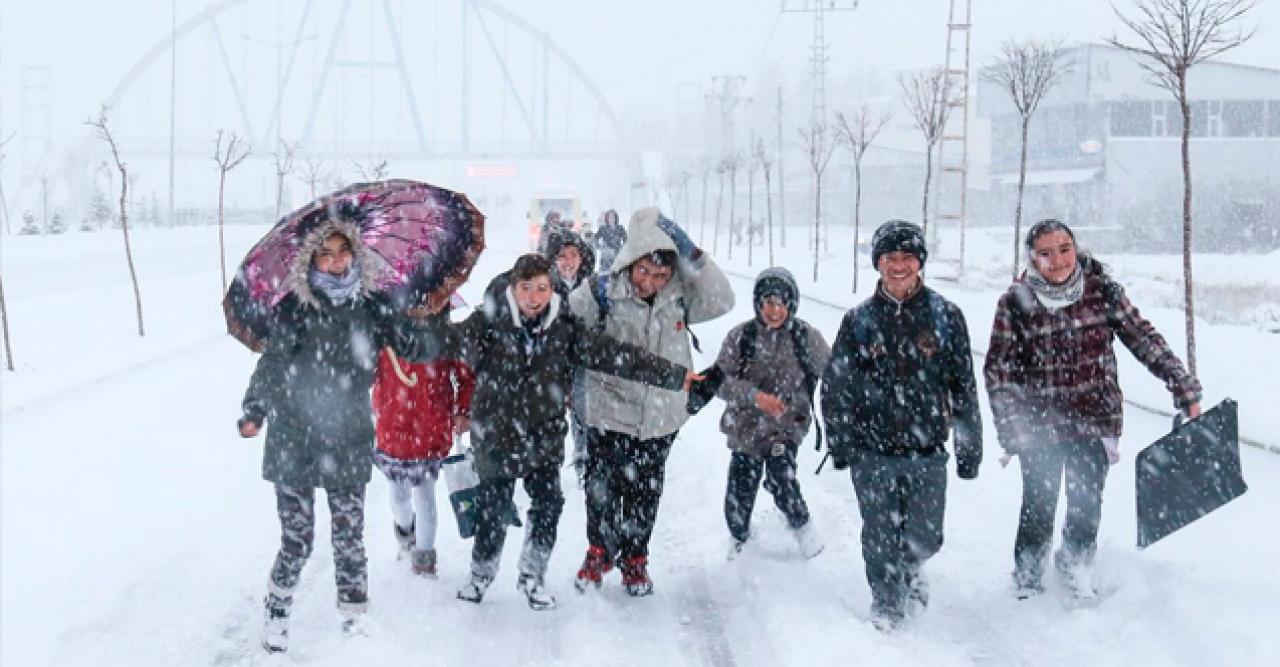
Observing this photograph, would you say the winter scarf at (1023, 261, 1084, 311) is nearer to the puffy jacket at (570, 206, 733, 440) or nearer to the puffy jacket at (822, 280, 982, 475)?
the puffy jacket at (822, 280, 982, 475)

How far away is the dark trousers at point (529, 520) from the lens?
4.54 metres

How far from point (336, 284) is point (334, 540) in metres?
1.01

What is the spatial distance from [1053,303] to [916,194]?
64.3m

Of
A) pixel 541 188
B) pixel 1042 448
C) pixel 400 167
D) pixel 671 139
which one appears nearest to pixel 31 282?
pixel 541 188

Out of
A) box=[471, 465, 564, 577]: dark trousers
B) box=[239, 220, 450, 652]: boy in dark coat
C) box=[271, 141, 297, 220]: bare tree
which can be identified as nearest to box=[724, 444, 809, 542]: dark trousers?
box=[471, 465, 564, 577]: dark trousers

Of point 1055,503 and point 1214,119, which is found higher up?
point 1214,119

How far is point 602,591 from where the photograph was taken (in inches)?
189

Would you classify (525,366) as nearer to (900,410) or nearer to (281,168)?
(900,410)

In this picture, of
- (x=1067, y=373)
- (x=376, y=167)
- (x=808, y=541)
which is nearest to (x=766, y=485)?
(x=808, y=541)

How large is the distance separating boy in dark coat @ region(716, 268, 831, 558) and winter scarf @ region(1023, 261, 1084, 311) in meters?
0.99

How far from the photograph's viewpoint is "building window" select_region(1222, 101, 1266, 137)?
142 ft

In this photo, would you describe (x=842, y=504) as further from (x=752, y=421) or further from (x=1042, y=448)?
(x=1042, y=448)

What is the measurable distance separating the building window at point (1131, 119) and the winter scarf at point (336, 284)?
45369mm

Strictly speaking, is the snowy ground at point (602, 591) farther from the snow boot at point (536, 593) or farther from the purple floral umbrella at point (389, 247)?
the purple floral umbrella at point (389, 247)
